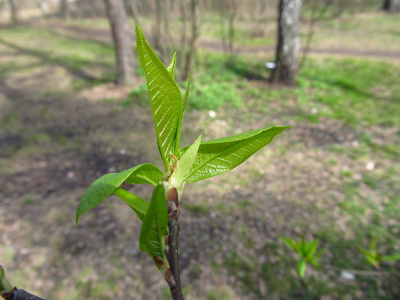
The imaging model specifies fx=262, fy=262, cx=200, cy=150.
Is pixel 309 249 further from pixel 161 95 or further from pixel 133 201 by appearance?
pixel 161 95

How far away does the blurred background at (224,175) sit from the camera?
2.89m

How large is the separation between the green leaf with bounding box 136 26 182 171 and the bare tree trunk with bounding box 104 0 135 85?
732cm

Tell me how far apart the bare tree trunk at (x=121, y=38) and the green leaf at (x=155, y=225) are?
740cm

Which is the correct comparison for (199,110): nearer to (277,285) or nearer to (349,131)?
(349,131)

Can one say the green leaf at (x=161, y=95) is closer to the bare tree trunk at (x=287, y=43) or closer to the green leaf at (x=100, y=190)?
the green leaf at (x=100, y=190)

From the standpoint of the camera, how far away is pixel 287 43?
21.3 ft

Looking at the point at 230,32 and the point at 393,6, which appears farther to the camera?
the point at 393,6

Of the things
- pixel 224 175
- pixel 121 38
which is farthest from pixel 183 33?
pixel 224 175

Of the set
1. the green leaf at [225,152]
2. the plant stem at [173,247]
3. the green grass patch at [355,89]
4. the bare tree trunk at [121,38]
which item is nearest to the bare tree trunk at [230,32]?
the green grass patch at [355,89]

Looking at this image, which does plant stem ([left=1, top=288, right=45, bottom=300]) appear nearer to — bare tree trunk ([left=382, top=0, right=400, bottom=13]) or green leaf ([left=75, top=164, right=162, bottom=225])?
green leaf ([left=75, top=164, right=162, bottom=225])

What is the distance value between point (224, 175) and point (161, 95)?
3.99m

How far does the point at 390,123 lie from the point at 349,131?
83 cm

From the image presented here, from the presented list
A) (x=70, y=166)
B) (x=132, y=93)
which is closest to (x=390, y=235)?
(x=70, y=166)

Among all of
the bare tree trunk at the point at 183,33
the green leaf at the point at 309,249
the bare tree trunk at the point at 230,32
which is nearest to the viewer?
the green leaf at the point at 309,249
